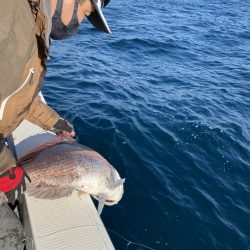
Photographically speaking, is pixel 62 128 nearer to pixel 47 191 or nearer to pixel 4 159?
pixel 47 191

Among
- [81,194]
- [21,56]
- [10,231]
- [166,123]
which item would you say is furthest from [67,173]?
[166,123]

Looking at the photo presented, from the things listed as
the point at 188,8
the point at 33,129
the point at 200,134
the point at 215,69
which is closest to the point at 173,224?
the point at 33,129

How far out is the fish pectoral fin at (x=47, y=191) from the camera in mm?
3873

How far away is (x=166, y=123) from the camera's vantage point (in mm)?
7730

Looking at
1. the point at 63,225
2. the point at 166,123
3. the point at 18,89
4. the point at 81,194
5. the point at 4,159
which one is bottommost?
the point at 166,123

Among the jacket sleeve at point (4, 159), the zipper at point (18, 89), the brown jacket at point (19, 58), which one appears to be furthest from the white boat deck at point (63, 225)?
the zipper at point (18, 89)

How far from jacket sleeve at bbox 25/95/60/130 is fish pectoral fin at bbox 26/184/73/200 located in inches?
35.0

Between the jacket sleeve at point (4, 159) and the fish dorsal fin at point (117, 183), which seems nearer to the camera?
the jacket sleeve at point (4, 159)

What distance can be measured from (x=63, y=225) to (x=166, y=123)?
4.45 meters

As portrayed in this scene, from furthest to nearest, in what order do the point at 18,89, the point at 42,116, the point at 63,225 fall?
the point at 42,116
the point at 63,225
the point at 18,89

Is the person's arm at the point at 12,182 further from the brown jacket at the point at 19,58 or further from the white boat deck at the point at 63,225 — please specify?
the brown jacket at the point at 19,58

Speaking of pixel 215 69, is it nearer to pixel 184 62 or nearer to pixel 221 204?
pixel 184 62

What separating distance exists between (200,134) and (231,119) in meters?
1.28

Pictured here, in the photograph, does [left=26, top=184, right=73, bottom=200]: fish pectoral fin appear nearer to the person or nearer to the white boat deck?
the white boat deck
